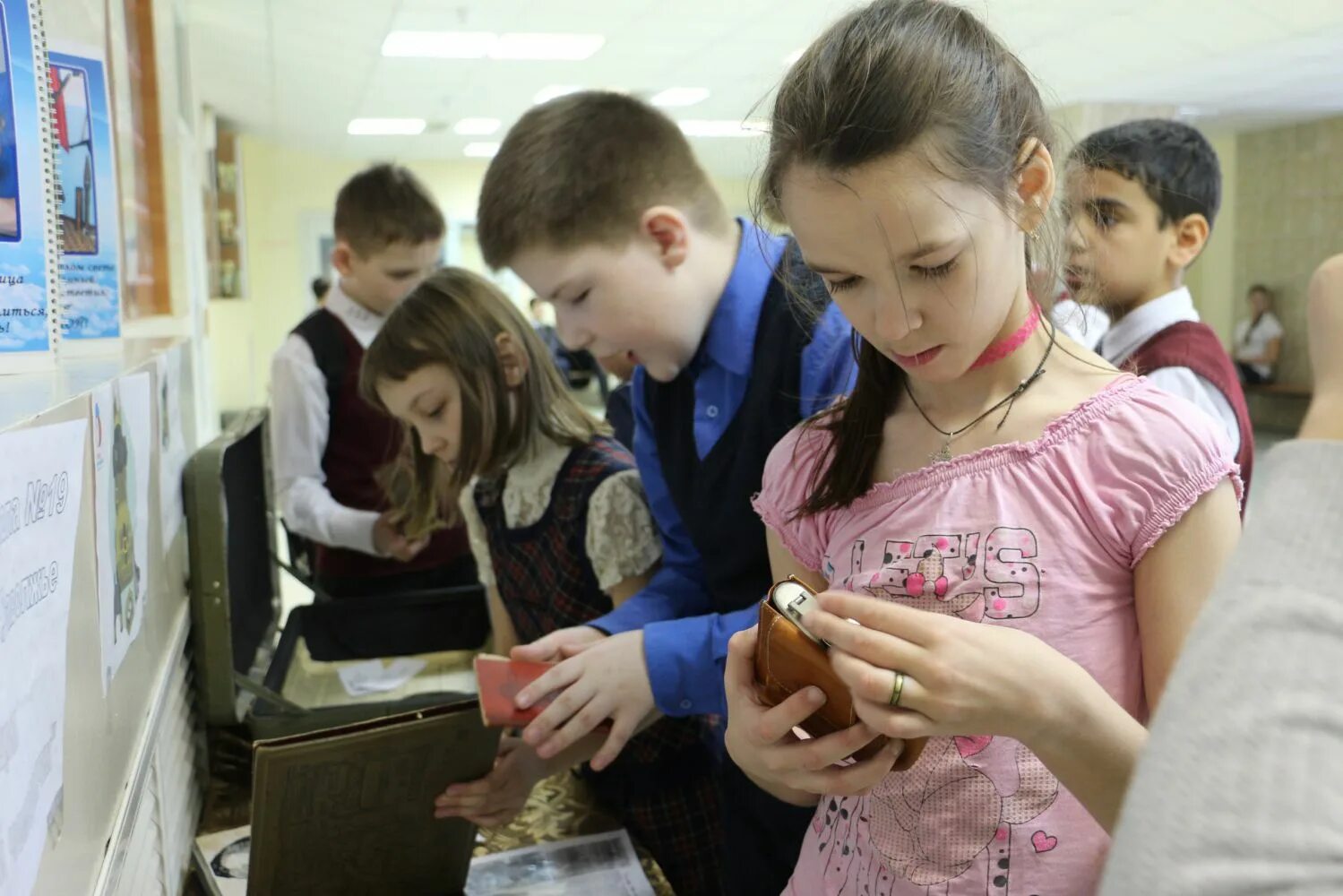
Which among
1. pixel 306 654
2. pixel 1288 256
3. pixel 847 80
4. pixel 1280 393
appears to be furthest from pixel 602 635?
pixel 1288 256

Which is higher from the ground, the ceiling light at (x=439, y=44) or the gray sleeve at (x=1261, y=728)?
the ceiling light at (x=439, y=44)

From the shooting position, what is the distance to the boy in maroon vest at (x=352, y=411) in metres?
2.57

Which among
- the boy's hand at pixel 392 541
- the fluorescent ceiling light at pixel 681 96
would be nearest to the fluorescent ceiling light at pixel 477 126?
the fluorescent ceiling light at pixel 681 96

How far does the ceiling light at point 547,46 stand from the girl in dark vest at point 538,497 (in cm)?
602

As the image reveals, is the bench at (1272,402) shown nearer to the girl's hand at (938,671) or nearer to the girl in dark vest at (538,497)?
the girl in dark vest at (538,497)

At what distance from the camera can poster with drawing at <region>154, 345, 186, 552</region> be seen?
136 centimetres

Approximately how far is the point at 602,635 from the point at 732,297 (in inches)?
18.3

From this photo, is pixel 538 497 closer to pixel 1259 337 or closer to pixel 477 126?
pixel 477 126

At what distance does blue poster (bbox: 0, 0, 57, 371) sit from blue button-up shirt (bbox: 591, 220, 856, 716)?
69cm

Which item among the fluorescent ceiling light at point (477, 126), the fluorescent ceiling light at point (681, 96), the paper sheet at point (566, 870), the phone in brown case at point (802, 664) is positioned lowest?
the paper sheet at point (566, 870)

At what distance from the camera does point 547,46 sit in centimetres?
756

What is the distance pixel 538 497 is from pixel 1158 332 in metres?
1.18

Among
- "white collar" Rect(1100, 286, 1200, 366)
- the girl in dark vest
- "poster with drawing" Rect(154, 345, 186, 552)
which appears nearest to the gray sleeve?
the girl in dark vest

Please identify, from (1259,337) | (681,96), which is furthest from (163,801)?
(1259,337)
